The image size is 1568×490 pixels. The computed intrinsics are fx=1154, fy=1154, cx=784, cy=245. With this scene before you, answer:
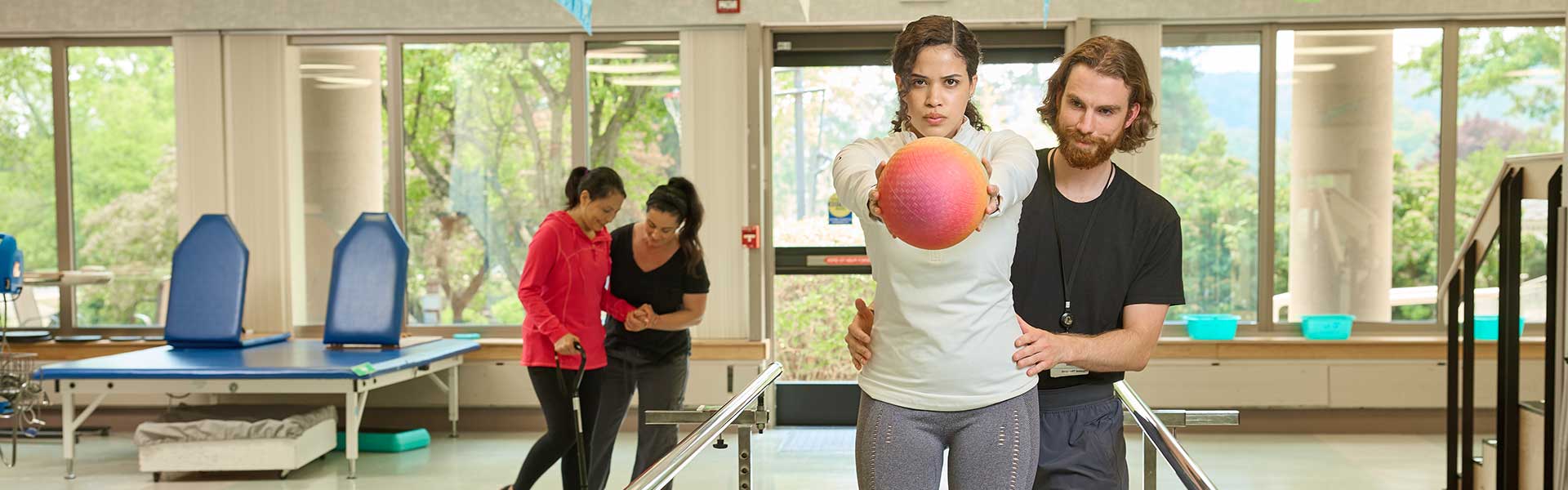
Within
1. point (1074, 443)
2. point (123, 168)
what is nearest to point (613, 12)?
point (123, 168)

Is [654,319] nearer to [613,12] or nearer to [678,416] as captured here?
[678,416]

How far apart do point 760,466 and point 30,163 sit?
4.97 m

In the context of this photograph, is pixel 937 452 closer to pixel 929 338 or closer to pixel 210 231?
pixel 929 338

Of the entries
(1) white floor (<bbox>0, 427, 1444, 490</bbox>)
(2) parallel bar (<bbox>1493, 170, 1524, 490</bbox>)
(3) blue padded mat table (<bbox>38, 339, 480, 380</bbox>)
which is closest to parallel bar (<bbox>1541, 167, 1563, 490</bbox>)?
(2) parallel bar (<bbox>1493, 170, 1524, 490</bbox>)

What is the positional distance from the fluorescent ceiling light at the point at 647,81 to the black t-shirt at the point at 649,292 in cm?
261

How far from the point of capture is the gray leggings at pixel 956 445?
5.94 ft

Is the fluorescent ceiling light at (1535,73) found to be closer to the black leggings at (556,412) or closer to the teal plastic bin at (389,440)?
the black leggings at (556,412)

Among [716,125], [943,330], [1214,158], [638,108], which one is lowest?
[943,330]

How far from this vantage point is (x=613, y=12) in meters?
6.66

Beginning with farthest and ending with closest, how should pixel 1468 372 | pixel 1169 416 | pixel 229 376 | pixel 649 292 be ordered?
pixel 229 376 → pixel 1468 372 → pixel 649 292 → pixel 1169 416

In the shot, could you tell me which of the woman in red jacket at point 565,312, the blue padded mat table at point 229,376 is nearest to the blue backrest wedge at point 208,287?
the blue padded mat table at point 229,376

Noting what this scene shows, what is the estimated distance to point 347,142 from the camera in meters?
6.95

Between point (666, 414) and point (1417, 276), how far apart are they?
5.75 metres

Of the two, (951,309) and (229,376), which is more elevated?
(951,309)
